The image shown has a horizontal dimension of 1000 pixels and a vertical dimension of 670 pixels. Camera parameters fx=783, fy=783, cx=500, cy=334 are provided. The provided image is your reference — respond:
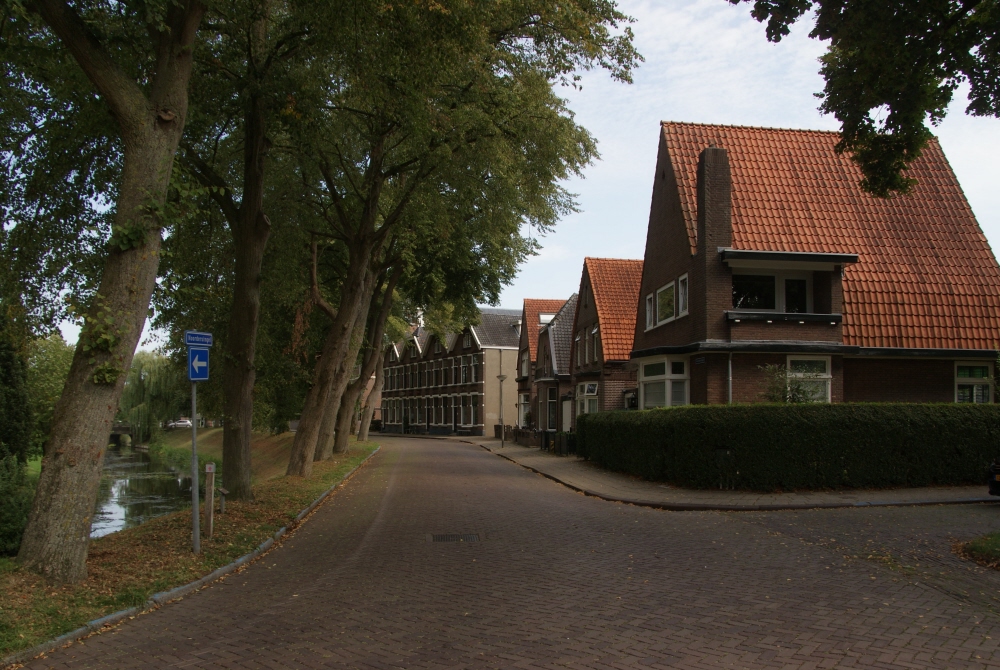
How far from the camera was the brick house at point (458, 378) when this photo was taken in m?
59.4

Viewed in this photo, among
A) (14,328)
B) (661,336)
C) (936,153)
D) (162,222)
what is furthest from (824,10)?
(936,153)

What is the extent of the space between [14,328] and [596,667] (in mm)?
9554

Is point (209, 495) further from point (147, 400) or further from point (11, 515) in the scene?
point (147, 400)

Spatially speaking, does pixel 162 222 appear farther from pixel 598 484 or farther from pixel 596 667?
pixel 598 484

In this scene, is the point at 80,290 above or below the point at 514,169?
below

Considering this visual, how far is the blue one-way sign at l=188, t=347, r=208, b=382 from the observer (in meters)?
9.56

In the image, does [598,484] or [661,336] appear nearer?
[598,484]

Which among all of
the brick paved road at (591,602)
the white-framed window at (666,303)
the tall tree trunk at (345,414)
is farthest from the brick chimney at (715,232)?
the tall tree trunk at (345,414)

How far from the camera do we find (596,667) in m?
5.41

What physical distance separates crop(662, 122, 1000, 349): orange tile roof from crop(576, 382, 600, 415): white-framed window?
41.5 ft

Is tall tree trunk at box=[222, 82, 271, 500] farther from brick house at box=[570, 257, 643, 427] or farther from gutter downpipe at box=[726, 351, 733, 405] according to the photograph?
brick house at box=[570, 257, 643, 427]

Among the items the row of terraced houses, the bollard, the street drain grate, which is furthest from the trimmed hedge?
the bollard

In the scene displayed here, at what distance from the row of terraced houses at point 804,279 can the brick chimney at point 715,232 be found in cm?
4

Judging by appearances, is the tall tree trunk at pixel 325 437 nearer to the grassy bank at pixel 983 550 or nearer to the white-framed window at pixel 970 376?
the white-framed window at pixel 970 376
